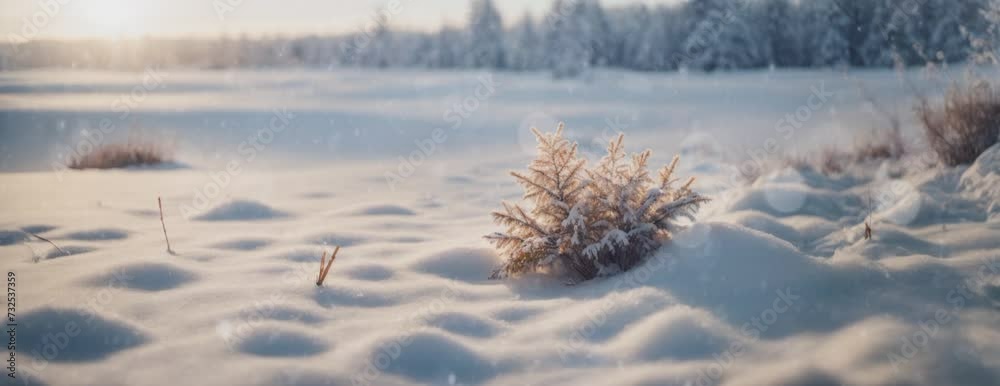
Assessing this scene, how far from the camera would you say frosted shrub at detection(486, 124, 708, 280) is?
3.23 m

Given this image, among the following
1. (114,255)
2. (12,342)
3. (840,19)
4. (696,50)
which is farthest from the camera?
(696,50)

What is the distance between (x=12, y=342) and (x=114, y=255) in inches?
45.9

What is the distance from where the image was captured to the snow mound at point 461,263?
338cm

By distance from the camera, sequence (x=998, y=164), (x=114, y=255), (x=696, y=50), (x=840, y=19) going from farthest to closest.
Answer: (x=696, y=50)
(x=840, y=19)
(x=998, y=164)
(x=114, y=255)

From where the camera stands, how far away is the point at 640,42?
44781mm

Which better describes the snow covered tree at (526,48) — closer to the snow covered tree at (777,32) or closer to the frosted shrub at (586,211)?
the snow covered tree at (777,32)

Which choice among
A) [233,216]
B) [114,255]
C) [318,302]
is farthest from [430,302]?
[233,216]

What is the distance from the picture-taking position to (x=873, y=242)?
3.62 meters

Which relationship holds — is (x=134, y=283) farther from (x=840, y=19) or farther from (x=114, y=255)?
(x=840, y=19)

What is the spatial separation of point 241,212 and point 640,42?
4358cm

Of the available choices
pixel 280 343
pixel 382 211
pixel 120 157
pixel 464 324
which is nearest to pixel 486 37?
pixel 120 157

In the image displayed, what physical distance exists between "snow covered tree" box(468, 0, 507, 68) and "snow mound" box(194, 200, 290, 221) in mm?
45698

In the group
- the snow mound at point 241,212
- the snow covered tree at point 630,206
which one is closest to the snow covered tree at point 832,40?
the snow covered tree at point 630,206

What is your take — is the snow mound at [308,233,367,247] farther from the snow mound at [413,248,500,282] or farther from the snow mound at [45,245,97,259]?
the snow mound at [45,245,97,259]
